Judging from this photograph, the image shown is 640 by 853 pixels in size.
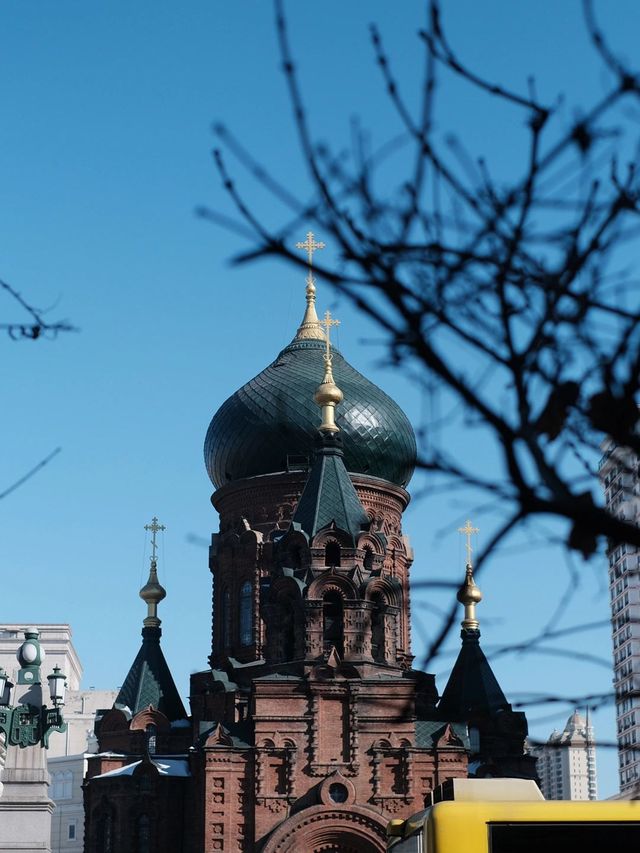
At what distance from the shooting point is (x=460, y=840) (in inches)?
445

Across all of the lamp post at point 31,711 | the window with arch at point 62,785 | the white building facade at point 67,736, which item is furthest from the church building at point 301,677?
the window with arch at point 62,785

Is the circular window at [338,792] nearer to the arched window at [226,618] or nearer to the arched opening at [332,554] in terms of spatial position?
the arched opening at [332,554]

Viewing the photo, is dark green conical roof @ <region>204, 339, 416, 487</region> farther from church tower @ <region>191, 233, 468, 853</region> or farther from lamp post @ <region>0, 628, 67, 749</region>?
lamp post @ <region>0, 628, 67, 749</region>

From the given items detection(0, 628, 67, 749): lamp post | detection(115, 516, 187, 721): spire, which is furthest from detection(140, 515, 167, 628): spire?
detection(0, 628, 67, 749): lamp post

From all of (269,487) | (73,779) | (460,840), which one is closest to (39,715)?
(460,840)

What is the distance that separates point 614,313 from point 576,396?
32 centimetres

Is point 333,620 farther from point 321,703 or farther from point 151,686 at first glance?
point 151,686

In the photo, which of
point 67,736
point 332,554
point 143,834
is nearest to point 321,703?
point 332,554

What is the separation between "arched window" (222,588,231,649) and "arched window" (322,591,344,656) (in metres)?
5.93

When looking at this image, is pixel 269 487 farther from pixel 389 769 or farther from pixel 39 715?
pixel 39 715

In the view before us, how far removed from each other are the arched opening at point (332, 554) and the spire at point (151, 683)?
7832 millimetres

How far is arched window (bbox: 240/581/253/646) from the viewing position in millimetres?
36281

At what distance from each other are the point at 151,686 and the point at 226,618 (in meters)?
2.60

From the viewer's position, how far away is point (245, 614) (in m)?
36.8
